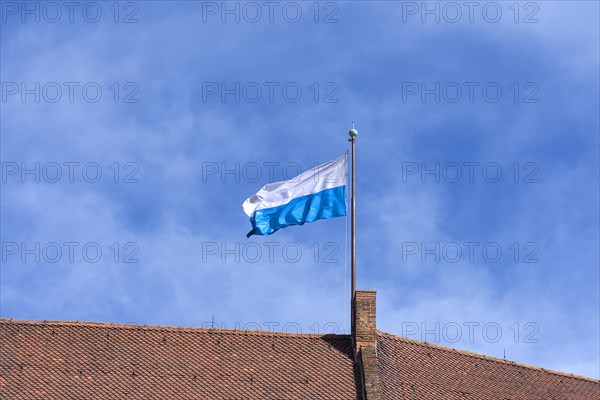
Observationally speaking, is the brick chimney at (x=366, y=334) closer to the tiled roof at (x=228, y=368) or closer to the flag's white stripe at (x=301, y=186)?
the tiled roof at (x=228, y=368)

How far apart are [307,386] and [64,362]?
6606 millimetres

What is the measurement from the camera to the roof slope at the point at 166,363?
33.9m

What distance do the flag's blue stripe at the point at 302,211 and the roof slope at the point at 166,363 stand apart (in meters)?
3.13

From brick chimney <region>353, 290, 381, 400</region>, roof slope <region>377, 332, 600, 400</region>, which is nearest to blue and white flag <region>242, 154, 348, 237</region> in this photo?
brick chimney <region>353, 290, 381, 400</region>

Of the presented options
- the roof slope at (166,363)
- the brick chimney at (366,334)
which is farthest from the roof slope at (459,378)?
the roof slope at (166,363)

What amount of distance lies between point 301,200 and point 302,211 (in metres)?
0.32

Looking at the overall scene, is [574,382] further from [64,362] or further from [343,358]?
[64,362]

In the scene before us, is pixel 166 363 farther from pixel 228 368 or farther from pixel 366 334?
pixel 366 334

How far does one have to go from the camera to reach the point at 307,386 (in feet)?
113

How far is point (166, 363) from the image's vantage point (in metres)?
35.2

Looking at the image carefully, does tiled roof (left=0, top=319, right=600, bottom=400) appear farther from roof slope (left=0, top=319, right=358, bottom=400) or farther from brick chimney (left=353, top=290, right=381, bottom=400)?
brick chimney (left=353, top=290, right=381, bottom=400)

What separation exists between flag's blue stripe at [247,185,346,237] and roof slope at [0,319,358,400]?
3129 millimetres

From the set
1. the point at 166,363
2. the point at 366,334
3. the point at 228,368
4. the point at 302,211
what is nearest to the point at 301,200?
the point at 302,211

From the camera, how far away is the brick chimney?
34562 mm
